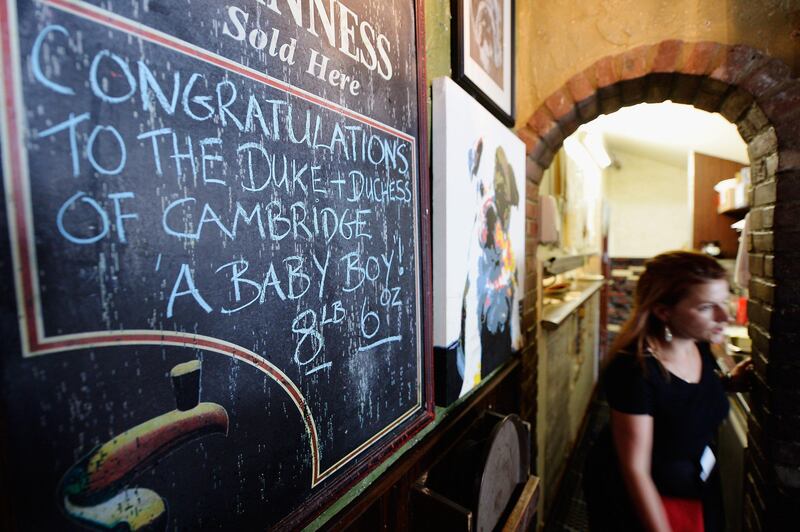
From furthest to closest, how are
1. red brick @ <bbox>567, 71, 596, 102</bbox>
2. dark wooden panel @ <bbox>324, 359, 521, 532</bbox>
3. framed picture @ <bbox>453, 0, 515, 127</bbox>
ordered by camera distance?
1. red brick @ <bbox>567, 71, 596, 102</bbox>
2. framed picture @ <bbox>453, 0, 515, 127</bbox>
3. dark wooden panel @ <bbox>324, 359, 521, 532</bbox>

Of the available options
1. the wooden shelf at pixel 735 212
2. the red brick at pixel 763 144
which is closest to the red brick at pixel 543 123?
the red brick at pixel 763 144

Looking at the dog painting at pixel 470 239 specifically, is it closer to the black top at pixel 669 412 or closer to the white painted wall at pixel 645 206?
the black top at pixel 669 412

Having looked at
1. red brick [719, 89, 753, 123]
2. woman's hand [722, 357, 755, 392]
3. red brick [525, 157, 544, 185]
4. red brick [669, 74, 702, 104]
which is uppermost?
red brick [669, 74, 702, 104]

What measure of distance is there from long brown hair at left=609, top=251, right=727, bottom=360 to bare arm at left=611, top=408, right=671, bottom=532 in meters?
0.25

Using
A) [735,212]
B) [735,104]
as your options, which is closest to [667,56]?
[735,104]

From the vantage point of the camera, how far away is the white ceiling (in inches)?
140

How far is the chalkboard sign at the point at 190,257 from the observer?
0.38 meters

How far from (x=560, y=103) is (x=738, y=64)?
2.33ft

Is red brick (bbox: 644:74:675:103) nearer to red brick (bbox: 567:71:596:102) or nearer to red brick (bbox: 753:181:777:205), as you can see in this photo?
red brick (bbox: 567:71:596:102)

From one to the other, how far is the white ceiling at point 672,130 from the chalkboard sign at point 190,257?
332 cm

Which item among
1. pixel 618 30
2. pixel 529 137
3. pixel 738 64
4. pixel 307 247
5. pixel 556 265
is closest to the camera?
pixel 307 247

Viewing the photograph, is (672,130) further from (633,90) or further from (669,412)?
(669,412)

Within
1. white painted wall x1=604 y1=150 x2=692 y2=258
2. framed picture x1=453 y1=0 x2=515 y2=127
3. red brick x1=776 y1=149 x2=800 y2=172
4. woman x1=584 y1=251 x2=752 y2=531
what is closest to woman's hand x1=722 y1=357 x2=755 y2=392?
woman x1=584 y1=251 x2=752 y2=531

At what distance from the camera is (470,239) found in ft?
4.10
